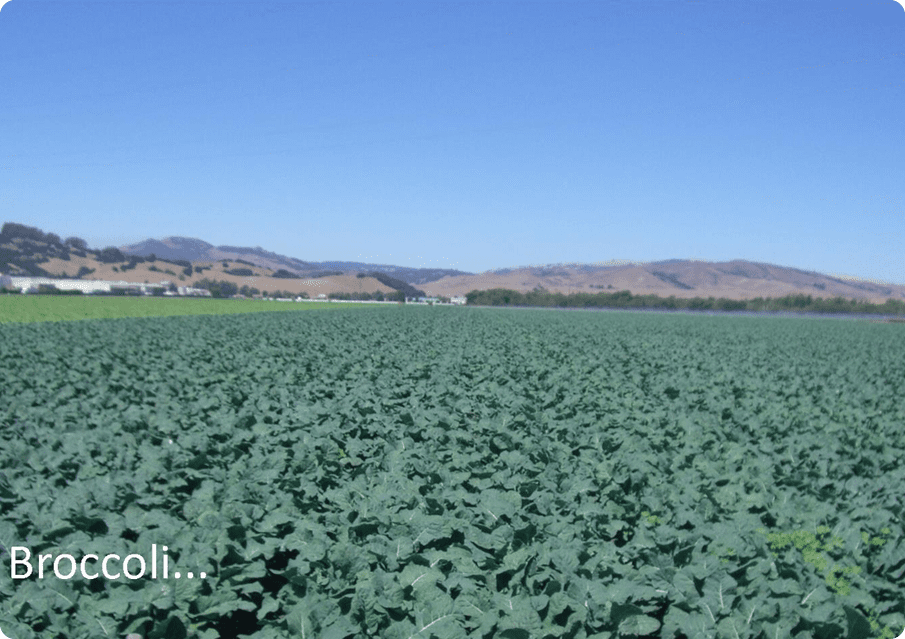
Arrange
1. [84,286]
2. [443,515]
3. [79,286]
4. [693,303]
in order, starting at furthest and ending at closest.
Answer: [693,303], [84,286], [79,286], [443,515]

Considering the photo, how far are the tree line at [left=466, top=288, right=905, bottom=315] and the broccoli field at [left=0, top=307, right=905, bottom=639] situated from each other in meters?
119

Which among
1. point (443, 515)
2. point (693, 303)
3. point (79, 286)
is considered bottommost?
point (443, 515)

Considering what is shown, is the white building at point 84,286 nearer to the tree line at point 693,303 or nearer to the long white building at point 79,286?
the long white building at point 79,286

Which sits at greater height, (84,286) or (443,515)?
(84,286)

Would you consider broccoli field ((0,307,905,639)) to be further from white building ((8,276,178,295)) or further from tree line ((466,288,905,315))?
tree line ((466,288,905,315))

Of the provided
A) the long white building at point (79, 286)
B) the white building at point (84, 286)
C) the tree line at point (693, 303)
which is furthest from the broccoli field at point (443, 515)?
the tree line at point (693, 303)

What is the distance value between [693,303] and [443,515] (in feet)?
434

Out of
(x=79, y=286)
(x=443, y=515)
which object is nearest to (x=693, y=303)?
(x=79, y=286)

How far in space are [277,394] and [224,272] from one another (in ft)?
509

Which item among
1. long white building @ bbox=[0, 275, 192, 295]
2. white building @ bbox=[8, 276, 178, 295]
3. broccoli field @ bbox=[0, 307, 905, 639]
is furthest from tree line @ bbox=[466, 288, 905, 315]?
broccoli field @ bbox=[0, 307, 905, 639]

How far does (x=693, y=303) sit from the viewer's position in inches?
4926

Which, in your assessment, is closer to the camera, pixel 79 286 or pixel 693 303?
pixel 79 286

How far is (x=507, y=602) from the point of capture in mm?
3285

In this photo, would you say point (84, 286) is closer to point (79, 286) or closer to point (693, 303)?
point (79, 286)
